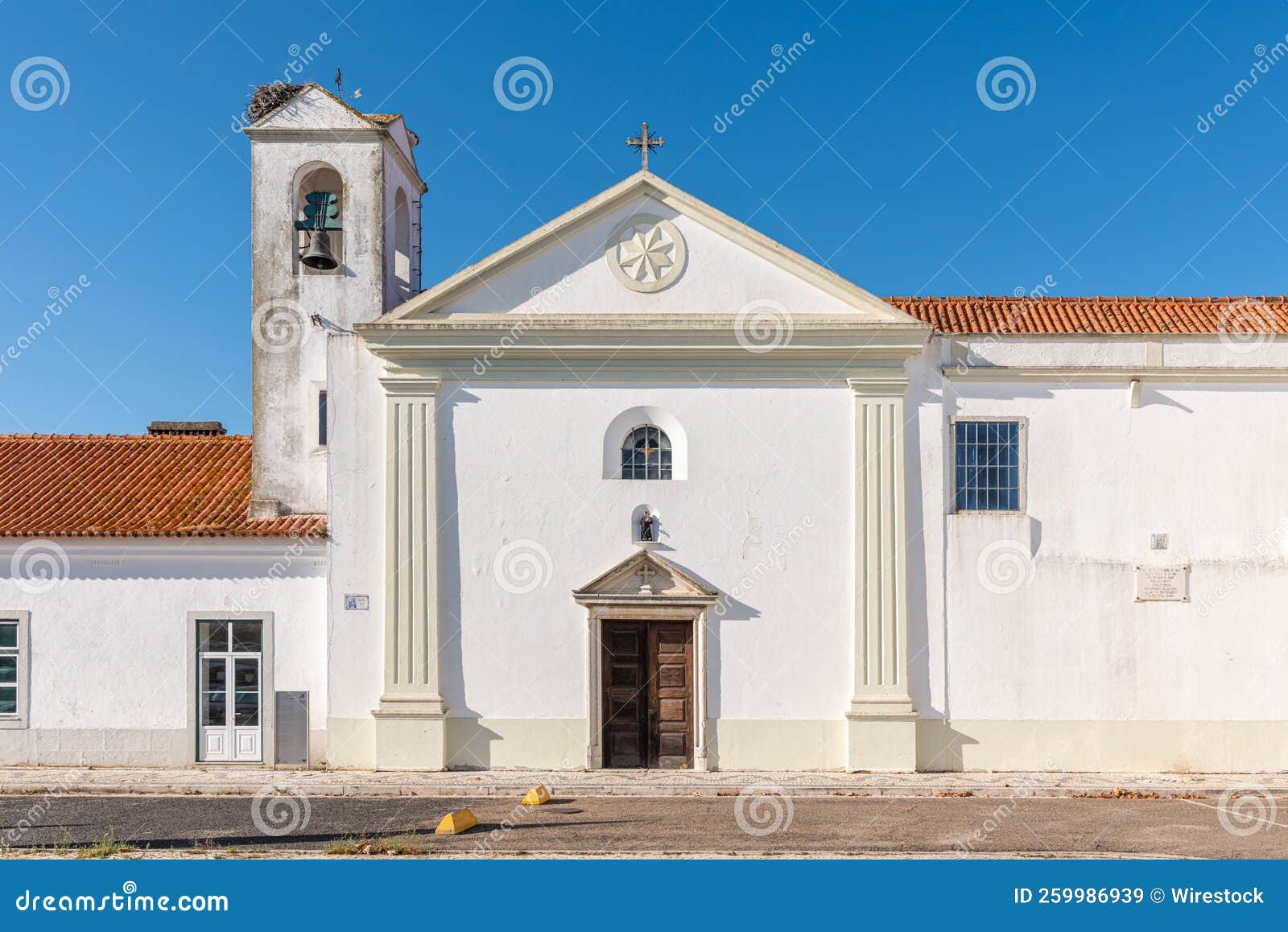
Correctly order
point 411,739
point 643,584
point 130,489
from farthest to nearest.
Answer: point 130,489
point 643,584
point 411,739

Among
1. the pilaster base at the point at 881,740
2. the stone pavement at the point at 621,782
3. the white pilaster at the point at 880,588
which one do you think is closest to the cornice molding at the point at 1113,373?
the white pilaster at the point at 880,588

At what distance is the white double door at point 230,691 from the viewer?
15812 millimetres

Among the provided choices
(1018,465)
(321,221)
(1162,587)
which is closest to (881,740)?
(1018,465)

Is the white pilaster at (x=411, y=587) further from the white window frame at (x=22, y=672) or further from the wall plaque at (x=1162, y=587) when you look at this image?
the wall plaque at (x=1162, y=587)

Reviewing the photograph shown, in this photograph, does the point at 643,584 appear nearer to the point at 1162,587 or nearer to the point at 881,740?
the point at 881,740

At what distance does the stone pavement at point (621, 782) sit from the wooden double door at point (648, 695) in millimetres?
321

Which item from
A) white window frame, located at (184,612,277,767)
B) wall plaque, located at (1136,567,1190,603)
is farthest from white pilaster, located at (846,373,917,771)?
white window frame, located at (184,612,277,767)

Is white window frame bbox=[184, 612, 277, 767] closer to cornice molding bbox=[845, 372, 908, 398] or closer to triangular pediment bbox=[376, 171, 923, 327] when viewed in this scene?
triangular pediment bbox=[376, 171, 923, 327]

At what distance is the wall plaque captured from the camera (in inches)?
613

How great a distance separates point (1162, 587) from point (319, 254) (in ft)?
40.0

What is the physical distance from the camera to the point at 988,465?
1575cm

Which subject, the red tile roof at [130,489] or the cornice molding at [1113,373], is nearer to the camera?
the cornice molding at [1113,373]

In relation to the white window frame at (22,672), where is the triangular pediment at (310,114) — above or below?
above

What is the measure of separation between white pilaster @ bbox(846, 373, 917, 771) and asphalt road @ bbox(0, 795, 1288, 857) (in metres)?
1.44
